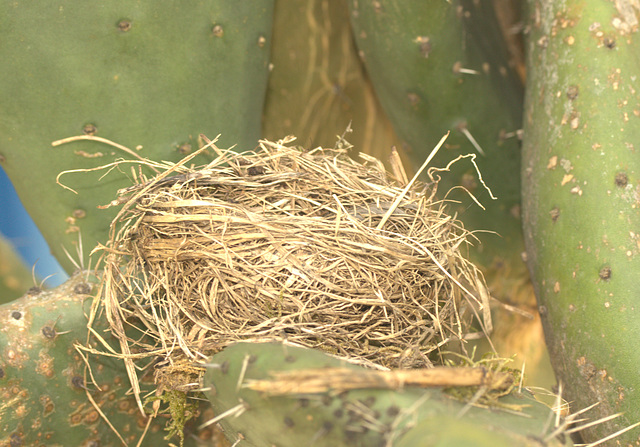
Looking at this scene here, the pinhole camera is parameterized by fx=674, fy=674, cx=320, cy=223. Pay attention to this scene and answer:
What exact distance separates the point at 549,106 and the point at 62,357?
3.10 feet

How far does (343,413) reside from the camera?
701mm

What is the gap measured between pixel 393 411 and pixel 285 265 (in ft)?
0.98

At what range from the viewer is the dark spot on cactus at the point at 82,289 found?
3.40 feet

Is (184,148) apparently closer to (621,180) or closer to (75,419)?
(75,419)

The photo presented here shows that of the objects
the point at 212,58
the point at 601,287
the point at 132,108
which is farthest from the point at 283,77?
the point at 601,287

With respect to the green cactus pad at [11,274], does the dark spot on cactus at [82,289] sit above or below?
above

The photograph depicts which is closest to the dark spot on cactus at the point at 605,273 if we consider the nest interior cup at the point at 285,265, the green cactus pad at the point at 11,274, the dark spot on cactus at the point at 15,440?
the nest interior cup at the point at 285,265

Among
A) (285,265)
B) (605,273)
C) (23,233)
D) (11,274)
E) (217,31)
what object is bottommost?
(11,274)

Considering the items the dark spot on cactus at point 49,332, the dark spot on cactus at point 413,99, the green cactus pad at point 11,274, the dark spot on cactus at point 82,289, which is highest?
the dark spot on cactus at point 413,99

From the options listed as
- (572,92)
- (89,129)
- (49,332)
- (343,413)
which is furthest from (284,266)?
(572,92)

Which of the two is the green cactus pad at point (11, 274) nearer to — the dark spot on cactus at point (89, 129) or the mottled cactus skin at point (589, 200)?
the dark spot on cactus at point (89, 129)

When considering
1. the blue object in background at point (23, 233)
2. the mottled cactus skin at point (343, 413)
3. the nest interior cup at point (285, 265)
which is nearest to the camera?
the mottled cactus skin at point (343, 413)

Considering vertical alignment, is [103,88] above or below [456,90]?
above

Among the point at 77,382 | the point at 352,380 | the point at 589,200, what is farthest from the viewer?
the point at 589,200
